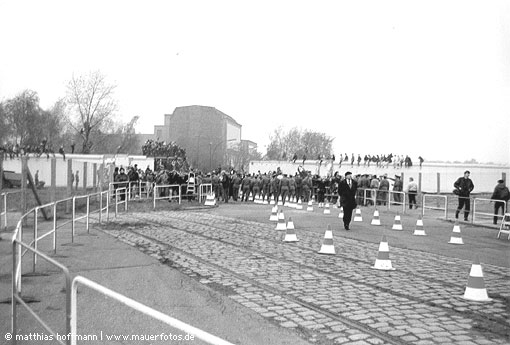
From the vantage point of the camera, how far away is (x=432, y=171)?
193ft

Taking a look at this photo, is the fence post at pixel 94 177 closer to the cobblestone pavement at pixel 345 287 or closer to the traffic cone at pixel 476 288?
the cobblestone pavement at pixel 345 287

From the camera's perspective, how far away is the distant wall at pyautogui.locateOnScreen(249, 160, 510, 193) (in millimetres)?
39344

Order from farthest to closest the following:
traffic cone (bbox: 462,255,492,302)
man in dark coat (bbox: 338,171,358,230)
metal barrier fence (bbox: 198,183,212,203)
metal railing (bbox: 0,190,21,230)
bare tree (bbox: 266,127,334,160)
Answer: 1. bare tree (bbox: 266,127,334,160)
2. metal barrier fence (bbox: 198,183,212,203)
3. man in dark coat (bbox: 338,171,358,230)
4. metal railing (bbox: 0,190,21,230)
5. traffic cone (bbox: 462,255,492,302)

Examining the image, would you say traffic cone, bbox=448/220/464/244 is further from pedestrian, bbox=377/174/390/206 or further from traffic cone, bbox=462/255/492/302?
pedestrian, bbox=377/174/390/206

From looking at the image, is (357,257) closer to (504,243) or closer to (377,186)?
(504,243)

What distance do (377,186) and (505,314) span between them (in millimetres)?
26723

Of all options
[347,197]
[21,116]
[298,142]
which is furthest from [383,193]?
[298,142]

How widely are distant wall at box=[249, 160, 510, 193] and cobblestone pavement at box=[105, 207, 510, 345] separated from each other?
57.9ft

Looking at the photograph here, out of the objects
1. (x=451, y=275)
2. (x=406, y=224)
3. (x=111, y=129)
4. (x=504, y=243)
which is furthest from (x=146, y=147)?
(x=451, y=275)

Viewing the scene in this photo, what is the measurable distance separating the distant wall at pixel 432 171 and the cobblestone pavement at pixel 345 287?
17.7 metres

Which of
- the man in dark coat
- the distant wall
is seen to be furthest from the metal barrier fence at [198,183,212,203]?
the man in dark coat

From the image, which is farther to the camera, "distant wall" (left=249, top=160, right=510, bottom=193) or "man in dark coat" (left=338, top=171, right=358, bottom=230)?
"distant wall" (left=249, top=160, right=510, bottom=193)

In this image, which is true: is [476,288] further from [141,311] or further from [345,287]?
[141,311]

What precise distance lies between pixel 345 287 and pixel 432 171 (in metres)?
52.1
